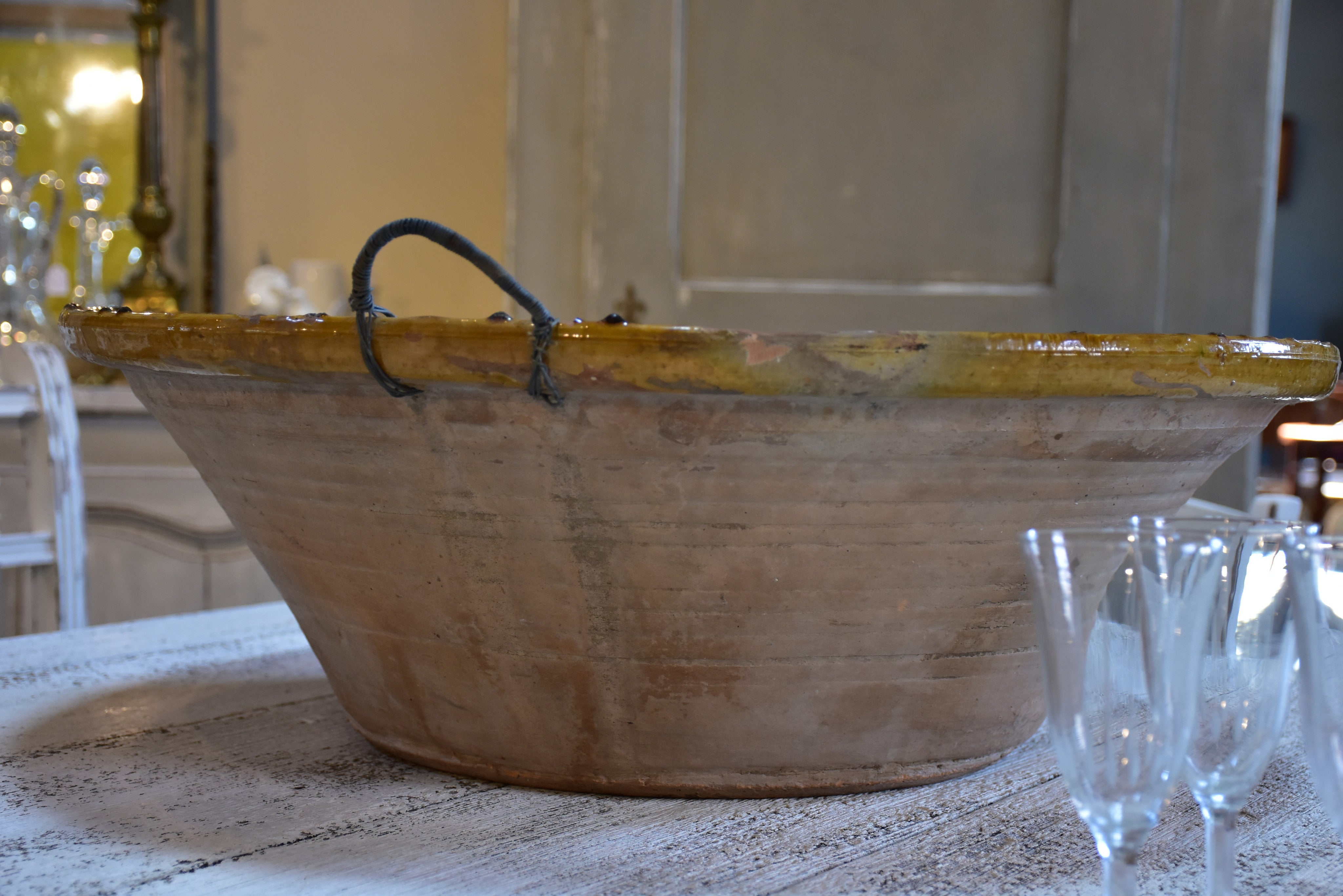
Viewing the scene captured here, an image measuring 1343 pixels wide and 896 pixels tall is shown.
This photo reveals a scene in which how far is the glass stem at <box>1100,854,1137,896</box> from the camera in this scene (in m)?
0.30

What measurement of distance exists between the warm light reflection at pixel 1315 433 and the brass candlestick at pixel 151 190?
4317 mm

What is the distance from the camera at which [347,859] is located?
0.38 metres

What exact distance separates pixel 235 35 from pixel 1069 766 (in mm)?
2153

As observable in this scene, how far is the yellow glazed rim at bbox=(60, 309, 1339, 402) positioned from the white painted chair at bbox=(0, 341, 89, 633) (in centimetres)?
69

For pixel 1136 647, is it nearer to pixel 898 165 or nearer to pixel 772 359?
pixel 772 359

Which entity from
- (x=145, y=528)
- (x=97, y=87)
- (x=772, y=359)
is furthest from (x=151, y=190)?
(x=772, y=359)

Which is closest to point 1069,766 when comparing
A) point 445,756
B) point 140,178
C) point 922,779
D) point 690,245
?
point 922,779

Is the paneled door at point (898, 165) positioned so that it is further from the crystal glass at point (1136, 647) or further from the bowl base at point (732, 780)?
the crystal glass at point (1136, 647)

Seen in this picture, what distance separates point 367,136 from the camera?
80.1 inches

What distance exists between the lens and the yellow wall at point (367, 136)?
6.55ft

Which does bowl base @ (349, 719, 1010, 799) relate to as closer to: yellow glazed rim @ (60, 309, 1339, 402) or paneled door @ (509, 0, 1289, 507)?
yellow glazed rim @ (60, 309, 1339, 402)

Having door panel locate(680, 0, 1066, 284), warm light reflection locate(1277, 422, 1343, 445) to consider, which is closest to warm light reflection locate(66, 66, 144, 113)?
door panel locate(680, 0, 1066, 284)

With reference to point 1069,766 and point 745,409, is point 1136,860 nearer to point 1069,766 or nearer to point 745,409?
point 1069,766

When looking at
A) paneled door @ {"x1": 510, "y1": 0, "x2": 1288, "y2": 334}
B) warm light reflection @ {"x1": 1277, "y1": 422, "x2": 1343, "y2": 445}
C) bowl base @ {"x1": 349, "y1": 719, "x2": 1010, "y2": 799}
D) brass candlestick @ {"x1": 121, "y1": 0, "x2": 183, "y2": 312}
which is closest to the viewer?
bowl base @ {"x1": 349, "y1": 719, "x2": 1010, "y2": 799}
